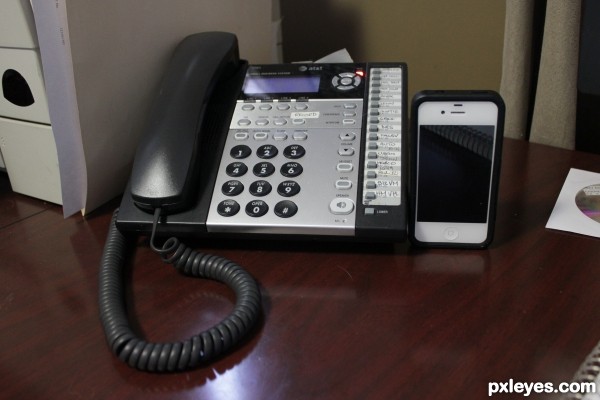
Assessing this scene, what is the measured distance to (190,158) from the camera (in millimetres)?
521

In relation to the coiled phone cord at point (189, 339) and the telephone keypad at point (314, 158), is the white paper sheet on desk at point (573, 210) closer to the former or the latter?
the telephone keypad at point (314, 158)

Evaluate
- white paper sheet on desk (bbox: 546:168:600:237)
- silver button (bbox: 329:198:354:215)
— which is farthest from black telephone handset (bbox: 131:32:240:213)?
white paper sheet on desk (bbox: 546:168:600:237)

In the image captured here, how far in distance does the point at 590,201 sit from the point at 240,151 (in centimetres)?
35

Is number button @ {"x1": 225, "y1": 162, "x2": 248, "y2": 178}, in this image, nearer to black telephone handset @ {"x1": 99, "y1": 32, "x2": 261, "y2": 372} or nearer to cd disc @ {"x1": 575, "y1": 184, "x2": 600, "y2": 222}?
black telephone handset @ {"x1": 99, "y1": 32, "x2": 261, "y2": 372}

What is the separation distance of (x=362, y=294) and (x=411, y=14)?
1.88 feet

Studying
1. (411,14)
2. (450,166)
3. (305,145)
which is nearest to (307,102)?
(305,145)

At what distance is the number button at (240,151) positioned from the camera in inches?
21.7

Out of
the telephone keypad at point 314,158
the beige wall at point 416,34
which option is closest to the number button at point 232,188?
the telephone keypad at point 314,158

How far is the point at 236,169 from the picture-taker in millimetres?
539

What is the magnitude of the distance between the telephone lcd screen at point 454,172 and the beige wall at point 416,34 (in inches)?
16.2

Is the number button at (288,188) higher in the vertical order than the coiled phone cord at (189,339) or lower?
higher

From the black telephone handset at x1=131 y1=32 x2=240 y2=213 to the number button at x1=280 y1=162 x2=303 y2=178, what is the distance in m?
0.08

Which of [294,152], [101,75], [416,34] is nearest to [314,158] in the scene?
[294,152]

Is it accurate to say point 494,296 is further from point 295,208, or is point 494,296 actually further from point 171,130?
point 171,130
